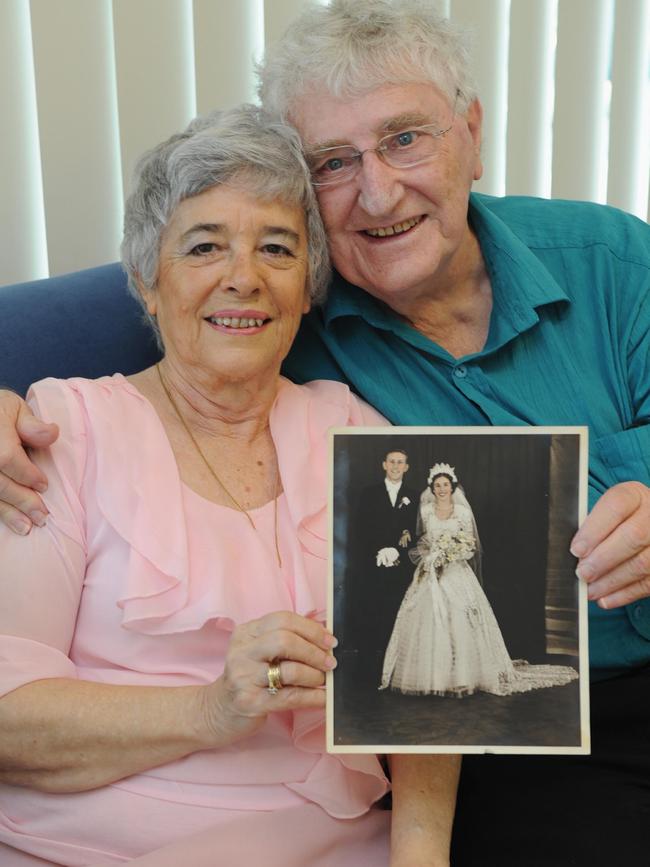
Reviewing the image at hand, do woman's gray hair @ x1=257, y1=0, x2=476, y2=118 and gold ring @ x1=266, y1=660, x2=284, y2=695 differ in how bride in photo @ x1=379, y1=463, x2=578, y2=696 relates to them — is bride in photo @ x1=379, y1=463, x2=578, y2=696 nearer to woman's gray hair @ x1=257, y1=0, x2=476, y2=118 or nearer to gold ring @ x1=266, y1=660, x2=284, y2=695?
gold ring @ x1=266, y1=660, x2=284, y2=695

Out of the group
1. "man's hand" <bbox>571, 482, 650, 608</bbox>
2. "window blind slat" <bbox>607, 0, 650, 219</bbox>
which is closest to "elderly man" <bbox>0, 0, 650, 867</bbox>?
"man's hand" <bbox>571, 482, 650, 608</bbox>

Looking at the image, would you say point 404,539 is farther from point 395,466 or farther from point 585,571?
point 585,571

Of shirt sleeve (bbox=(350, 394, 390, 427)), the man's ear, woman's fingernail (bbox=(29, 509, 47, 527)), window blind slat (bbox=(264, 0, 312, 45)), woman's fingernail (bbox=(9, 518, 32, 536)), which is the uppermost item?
window blind slat (bbox=(264, 0, 312, 45))

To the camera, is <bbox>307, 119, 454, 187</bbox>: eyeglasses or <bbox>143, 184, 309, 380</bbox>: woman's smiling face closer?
<bbox>143, 184, 309, 380</bbox>: woman's smiling face

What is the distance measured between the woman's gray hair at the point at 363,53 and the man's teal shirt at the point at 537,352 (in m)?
0.26

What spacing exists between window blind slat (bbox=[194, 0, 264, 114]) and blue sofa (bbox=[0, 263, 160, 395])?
2.05 feet

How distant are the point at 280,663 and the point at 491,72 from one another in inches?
78.7

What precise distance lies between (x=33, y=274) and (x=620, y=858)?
1497 mm

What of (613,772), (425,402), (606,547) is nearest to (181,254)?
(425,402)

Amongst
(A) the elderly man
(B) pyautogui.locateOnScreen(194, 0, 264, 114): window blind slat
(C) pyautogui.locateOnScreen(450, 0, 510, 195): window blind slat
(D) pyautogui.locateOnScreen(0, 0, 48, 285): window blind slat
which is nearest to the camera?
(A) the elderly man

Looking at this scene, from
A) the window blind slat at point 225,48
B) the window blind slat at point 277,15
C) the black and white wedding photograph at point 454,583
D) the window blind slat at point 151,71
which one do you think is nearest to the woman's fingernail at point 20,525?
the black and white wedding photograph at point 454,583

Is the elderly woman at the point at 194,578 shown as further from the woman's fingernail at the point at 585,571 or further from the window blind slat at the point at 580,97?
the window blind slat at the point at 580,97

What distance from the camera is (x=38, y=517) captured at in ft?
4.27

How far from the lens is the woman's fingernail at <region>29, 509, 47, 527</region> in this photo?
1.30 metres
